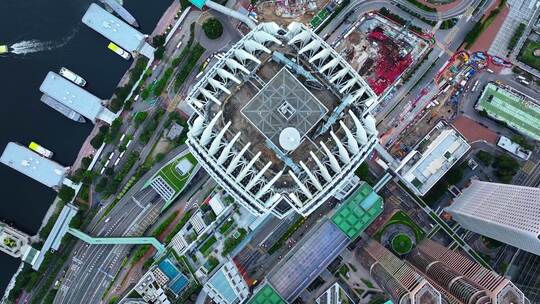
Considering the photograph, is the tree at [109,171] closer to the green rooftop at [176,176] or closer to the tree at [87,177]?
the tree at [87,177]

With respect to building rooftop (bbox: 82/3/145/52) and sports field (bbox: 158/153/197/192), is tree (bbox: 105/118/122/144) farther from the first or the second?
building rooftop (bbox: 82/3/145/52)

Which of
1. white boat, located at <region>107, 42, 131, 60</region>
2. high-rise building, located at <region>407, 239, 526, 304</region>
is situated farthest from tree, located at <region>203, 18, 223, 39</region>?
high-rise building, located at <region>407, 239, 526, 304</region>

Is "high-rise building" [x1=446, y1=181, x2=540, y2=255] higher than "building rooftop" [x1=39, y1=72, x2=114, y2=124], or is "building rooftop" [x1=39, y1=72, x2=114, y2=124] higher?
"high-rise building" [x1=446, y1=181, x2=540, y2=255]

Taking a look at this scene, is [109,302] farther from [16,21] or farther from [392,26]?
[392,26]

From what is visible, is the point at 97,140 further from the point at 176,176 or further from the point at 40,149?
the point at 176,176

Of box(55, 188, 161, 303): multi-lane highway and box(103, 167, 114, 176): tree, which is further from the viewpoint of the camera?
box(55, 188, 161, 303): multi-lane highway

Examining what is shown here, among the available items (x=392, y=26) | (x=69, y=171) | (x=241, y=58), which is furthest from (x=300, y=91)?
(x=69, y=171)

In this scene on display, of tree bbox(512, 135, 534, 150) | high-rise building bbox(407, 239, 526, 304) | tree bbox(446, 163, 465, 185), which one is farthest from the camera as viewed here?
tree bbox(446, 163, 465, 185)

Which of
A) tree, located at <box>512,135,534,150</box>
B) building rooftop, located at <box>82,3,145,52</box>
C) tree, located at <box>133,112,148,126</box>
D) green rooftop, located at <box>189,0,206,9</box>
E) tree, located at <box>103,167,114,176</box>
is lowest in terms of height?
tree, located at <box>103,167,114,176</box>
